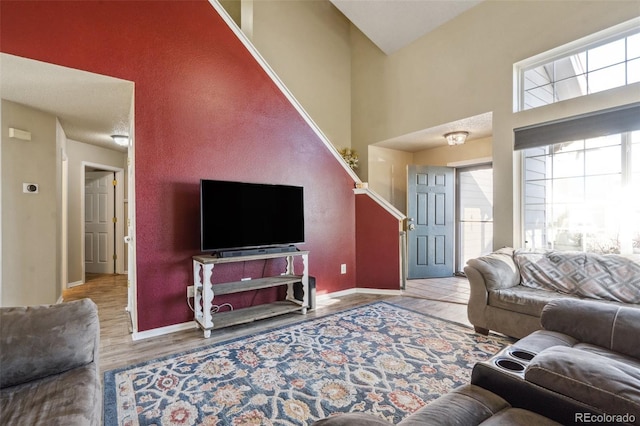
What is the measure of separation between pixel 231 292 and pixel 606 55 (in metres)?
4.44

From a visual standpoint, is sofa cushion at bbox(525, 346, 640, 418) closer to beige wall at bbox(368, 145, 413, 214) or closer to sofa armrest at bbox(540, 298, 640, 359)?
sofa armrest at bbox(540, 298, 640, 359)

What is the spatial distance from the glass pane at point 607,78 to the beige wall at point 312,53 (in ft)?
12.0

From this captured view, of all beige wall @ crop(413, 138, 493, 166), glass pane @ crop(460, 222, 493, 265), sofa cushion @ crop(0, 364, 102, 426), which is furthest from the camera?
glass pane @ crop(460, 222, 493, 265)

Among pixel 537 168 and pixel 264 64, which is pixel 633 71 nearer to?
pixel 537 168

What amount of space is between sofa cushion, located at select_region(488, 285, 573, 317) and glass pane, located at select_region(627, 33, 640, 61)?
2.38 m

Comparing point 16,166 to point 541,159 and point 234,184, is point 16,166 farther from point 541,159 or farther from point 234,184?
point 541,159

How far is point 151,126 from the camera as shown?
9.16ft

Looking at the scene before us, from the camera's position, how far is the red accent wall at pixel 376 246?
4270mm

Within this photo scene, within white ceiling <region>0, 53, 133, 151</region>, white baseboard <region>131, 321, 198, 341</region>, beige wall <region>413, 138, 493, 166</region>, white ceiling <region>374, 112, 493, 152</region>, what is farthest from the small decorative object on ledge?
white baseboard <region>131, 321, 198, 341</region>

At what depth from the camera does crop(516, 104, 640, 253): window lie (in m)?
2.84

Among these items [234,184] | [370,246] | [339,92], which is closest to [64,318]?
[234,184]

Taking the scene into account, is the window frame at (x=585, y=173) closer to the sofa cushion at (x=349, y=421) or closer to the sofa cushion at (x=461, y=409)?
the sofa cushion at (x=461, y=409)

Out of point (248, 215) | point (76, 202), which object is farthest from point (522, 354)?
point (76, 202)

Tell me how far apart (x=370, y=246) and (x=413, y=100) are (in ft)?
7.94
